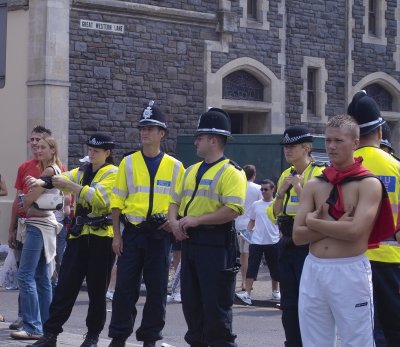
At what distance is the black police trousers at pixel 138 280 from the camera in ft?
30.2

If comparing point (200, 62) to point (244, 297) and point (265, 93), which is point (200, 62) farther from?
point (244, 297)

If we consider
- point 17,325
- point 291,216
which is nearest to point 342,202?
point 291,216

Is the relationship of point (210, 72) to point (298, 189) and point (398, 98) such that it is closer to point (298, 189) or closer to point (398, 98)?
point (398, 98)

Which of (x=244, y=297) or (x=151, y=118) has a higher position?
(x=151, y=118)

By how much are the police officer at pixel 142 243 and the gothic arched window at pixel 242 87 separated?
1746 centimetres

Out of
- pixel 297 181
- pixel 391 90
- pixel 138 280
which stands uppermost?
pixel 391 90

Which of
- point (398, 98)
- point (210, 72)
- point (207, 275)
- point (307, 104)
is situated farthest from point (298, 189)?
point (398, 98)

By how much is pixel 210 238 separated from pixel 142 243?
2.86ft

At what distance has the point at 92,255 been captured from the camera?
963 cm

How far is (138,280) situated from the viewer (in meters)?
9.32

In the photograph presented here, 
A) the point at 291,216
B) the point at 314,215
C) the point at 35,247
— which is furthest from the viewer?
the point at 35,247

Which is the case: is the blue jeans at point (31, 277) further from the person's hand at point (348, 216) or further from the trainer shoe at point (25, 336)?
the person's hand at point (348, 216)

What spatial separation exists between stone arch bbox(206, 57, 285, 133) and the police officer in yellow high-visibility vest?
18.6 meters

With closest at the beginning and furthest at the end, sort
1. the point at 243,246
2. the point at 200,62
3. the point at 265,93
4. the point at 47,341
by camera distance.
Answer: the point at 47,341 < the point at 243,246 < the point at 200,62 < the point at 265,93
